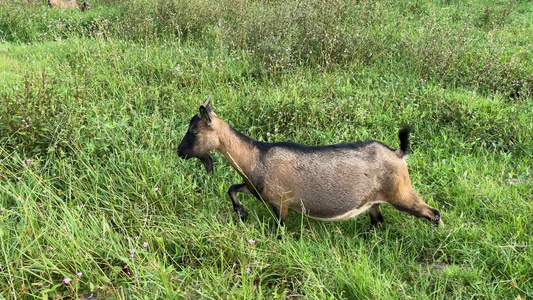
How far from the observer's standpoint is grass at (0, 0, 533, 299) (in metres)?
2.85

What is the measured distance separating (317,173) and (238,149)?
677 mm

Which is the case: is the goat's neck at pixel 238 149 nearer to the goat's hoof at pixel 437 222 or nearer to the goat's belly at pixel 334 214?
the goat's belly at pixel 334 214

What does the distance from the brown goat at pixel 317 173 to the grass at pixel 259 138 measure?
229 mm

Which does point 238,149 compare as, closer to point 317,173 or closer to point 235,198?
point 235,198

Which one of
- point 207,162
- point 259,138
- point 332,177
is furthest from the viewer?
point 259,138

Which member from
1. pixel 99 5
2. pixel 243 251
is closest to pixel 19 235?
pixel 243 251

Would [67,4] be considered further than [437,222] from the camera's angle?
Yes

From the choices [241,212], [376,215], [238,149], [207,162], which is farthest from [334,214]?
[207,162]

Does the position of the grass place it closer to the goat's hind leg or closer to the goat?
the goat's hind leg

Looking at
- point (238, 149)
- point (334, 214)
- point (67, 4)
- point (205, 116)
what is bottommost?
point (334, 214)

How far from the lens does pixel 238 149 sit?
3422 mm

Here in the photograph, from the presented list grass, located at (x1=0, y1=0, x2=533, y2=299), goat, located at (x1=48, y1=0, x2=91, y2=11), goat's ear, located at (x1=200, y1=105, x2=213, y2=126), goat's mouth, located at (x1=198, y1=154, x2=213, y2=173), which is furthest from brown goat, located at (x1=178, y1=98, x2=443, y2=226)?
goat, located at (x1=48, y1=0, x2=91, y2=11)

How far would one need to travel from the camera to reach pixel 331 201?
332 cm

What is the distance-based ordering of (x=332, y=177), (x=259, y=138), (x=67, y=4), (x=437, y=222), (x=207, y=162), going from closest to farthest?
(x=332, y=177) < (x=437, y=222) < (x=207, y=162) < (x=259, y=138) < (x=67, y=4)
